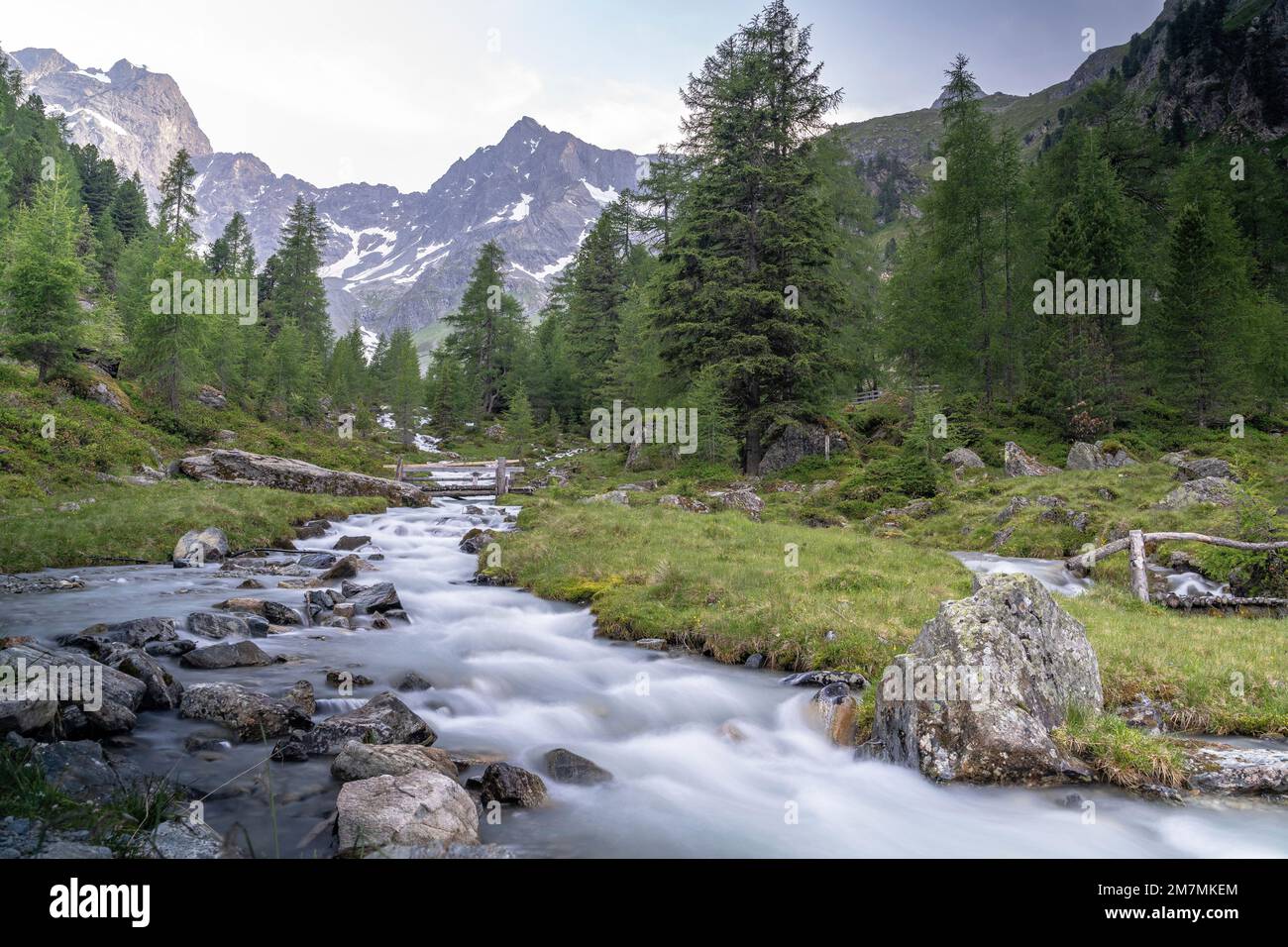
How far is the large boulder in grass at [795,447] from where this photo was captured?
116 ft

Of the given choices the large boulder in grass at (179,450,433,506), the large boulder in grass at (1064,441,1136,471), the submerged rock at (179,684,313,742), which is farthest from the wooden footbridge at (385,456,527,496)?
the large boulder in grass at (1064,441,1136,471)

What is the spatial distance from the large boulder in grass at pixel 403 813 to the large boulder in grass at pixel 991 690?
489 cm

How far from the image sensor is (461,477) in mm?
44281

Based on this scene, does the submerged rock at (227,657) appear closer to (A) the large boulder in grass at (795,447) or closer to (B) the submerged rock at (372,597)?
(B) the submerged rock at (372,597)

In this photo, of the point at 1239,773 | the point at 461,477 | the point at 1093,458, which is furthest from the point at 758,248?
the point at 1239,773

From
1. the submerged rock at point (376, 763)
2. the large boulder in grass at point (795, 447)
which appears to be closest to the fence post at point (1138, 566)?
the submerged rock at point (376, 763)

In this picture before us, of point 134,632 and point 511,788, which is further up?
point 134,632

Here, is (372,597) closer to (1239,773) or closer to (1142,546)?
(1239,773)

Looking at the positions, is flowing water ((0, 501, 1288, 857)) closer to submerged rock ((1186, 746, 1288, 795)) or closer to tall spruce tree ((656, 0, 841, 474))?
submerged rock ((1186, 746, 1288, 795))

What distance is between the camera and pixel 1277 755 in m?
7.16

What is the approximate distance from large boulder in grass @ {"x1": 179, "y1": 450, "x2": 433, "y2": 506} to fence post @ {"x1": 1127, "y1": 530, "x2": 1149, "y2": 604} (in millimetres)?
27617

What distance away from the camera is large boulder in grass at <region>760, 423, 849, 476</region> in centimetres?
3522

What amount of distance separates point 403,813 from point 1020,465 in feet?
111
